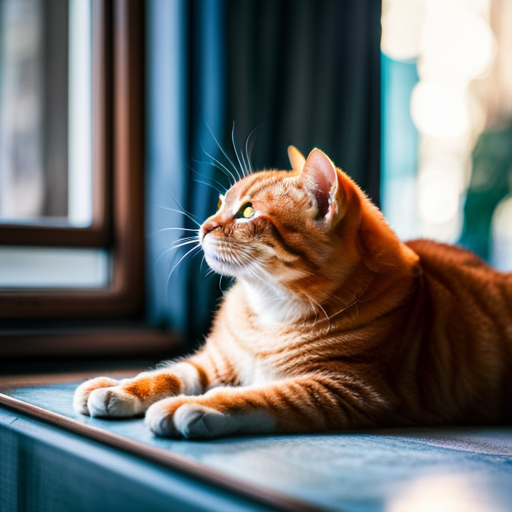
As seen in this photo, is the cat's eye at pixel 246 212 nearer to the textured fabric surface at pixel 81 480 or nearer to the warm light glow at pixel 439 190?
the textured fabric surface at pixel 81 480

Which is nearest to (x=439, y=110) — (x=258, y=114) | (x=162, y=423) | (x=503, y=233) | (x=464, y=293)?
(x=503, y=233)

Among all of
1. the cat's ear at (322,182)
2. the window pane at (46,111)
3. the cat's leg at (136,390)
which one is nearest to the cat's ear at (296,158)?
the cat's ear at (322,182)

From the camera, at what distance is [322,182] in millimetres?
1022

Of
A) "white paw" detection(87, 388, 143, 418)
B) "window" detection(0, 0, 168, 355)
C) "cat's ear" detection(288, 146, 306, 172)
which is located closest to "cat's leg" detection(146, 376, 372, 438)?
"white paw" detection(87, 388, 143, 418)

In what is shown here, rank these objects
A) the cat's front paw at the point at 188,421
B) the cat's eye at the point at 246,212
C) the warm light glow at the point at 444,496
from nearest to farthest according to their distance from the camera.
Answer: the warm light glow at the point at 444,496, the cat's front paw at the point at 188,421, the cat's eye at the point at 246,212

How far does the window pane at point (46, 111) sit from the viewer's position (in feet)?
6.23

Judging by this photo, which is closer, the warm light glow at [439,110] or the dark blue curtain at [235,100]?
the dark blue curtain at [235,100]

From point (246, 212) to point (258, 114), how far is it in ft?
2.13

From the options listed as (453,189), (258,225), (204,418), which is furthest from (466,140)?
(204,418)

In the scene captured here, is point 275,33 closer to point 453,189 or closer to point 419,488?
point 453,189

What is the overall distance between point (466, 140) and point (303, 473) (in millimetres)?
1521

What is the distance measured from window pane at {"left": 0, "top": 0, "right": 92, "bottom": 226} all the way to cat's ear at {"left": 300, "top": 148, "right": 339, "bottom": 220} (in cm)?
108

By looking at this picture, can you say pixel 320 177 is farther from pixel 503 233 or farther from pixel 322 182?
pixel 503 233

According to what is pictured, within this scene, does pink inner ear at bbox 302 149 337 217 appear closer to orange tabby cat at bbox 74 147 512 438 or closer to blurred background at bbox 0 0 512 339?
orange tabby cat at bbox 74 147 512 438
